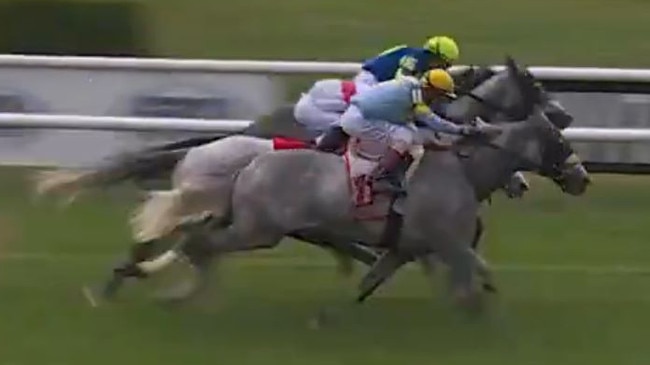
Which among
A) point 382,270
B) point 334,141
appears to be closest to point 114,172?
point 334,141

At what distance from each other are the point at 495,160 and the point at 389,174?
1.72 feet

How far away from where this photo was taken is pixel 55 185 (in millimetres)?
8242

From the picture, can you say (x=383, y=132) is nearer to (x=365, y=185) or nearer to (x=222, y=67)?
(x=365, y=185)

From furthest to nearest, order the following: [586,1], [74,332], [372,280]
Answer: [586,1], [372,280], [74,332]

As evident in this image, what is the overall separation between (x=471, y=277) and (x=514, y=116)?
2.79 ft

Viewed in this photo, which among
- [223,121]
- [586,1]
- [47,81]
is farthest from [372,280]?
[586,1]

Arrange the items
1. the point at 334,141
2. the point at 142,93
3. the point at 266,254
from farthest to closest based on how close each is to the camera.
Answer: the point at 142,93, the point at 266,254, the point at 334,141

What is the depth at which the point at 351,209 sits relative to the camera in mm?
7633

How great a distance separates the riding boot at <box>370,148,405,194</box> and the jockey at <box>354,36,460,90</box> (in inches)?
17.2

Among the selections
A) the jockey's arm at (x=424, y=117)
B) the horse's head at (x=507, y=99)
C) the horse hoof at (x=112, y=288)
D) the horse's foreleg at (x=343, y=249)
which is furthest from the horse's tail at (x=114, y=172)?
the horse's head at (x=507, y=99)

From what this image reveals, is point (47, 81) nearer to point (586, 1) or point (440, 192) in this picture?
point (440, 192)

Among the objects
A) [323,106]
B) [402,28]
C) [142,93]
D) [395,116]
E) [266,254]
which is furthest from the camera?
[402,28]

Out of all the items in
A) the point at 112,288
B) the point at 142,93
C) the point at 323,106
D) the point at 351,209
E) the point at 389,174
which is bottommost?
the point at 142,93

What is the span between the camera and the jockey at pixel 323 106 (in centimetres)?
809
